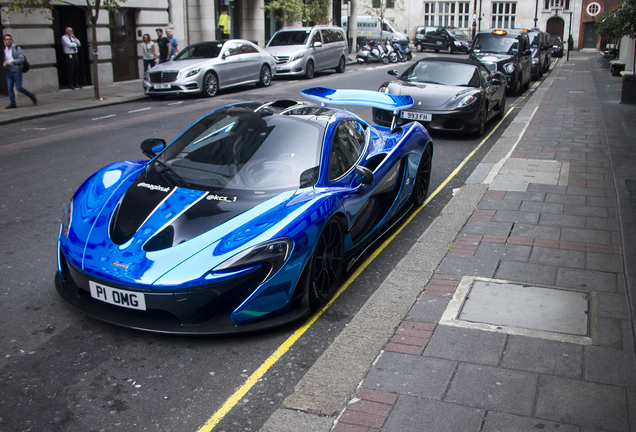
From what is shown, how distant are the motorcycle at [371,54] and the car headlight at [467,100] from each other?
2160 cm

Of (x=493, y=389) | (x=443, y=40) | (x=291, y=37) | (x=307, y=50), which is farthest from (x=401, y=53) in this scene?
(x=493, y=389)

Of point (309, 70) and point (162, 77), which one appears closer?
point (162, 77)

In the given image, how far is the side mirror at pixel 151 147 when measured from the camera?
5.07 meters

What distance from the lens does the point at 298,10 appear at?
3072 centimetres

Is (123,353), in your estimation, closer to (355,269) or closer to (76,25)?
(355,269)

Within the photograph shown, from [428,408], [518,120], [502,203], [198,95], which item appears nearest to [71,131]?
[198,95]

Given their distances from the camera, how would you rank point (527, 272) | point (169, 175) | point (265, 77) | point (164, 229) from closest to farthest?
point (164, 229), point (169, 175), point (527, 272), point (265, 77)

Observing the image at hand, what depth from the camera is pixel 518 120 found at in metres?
12.7

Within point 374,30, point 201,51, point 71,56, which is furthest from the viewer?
point 374,30

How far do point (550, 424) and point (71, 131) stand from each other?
1052 cm

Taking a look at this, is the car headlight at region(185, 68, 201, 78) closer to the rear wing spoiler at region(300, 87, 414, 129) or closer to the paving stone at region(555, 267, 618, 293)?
the rear wing spoiler at region(300, 87, 414, 129)

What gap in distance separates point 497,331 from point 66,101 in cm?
1471

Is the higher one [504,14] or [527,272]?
[504,14]

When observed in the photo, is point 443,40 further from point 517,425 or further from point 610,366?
point 517,425
